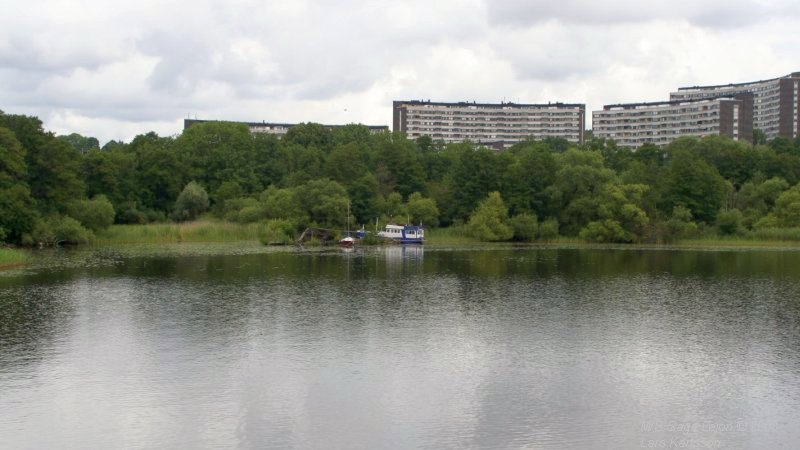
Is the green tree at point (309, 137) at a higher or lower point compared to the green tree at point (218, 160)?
higher

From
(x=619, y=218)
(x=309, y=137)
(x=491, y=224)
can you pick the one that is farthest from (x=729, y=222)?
(x=309, y=137)

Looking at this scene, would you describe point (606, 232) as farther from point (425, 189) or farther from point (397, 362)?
point (397, 362)

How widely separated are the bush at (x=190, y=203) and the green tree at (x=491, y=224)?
34806mm

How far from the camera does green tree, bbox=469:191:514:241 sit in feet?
320

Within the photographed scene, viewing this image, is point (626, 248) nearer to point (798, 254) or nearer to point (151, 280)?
point (798, 254)

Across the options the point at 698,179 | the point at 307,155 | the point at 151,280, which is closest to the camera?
the point at 151,280

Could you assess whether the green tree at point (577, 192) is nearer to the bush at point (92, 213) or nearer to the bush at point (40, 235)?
the bush at point (92, 213)

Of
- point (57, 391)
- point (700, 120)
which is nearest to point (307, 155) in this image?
point (57, 391)

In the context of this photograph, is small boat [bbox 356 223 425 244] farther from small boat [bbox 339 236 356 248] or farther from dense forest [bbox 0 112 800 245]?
dense forest [bbox 0 112 800 245]

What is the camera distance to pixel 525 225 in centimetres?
9881

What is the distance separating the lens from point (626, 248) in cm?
8806

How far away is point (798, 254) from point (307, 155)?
2638 inches

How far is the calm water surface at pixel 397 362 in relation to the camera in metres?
21.5

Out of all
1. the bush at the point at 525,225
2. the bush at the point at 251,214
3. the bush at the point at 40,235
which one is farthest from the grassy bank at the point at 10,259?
the bush at the point at 525,225
